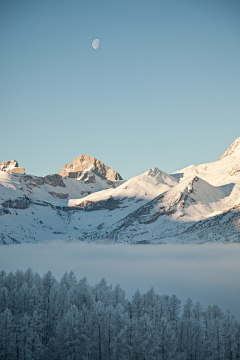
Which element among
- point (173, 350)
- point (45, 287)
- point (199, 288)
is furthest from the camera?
point (199, 288)

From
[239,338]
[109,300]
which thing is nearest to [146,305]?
[109,300]

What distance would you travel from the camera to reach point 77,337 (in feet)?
248

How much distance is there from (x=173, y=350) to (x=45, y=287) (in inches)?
2115

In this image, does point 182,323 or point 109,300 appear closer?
point 182,323

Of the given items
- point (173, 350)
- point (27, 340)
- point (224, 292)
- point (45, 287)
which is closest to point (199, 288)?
point (224, 292)

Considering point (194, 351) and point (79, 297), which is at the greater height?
point (79, 297)

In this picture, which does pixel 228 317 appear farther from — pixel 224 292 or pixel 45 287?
pixel 224 292

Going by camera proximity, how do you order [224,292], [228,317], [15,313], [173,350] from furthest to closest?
[224,292]
[15,313]
[228,317]
[173,350]

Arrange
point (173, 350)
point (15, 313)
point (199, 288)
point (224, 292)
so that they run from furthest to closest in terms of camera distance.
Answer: point (199, 288), point (224, 292), point (15, 313), point (173, 350)

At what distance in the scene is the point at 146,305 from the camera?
333ft

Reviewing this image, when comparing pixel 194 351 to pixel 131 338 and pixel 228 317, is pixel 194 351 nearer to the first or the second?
pixel 228 317

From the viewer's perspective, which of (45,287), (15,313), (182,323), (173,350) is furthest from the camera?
(45,287)

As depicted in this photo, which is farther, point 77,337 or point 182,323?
point 182,323

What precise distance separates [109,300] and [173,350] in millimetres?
37769
